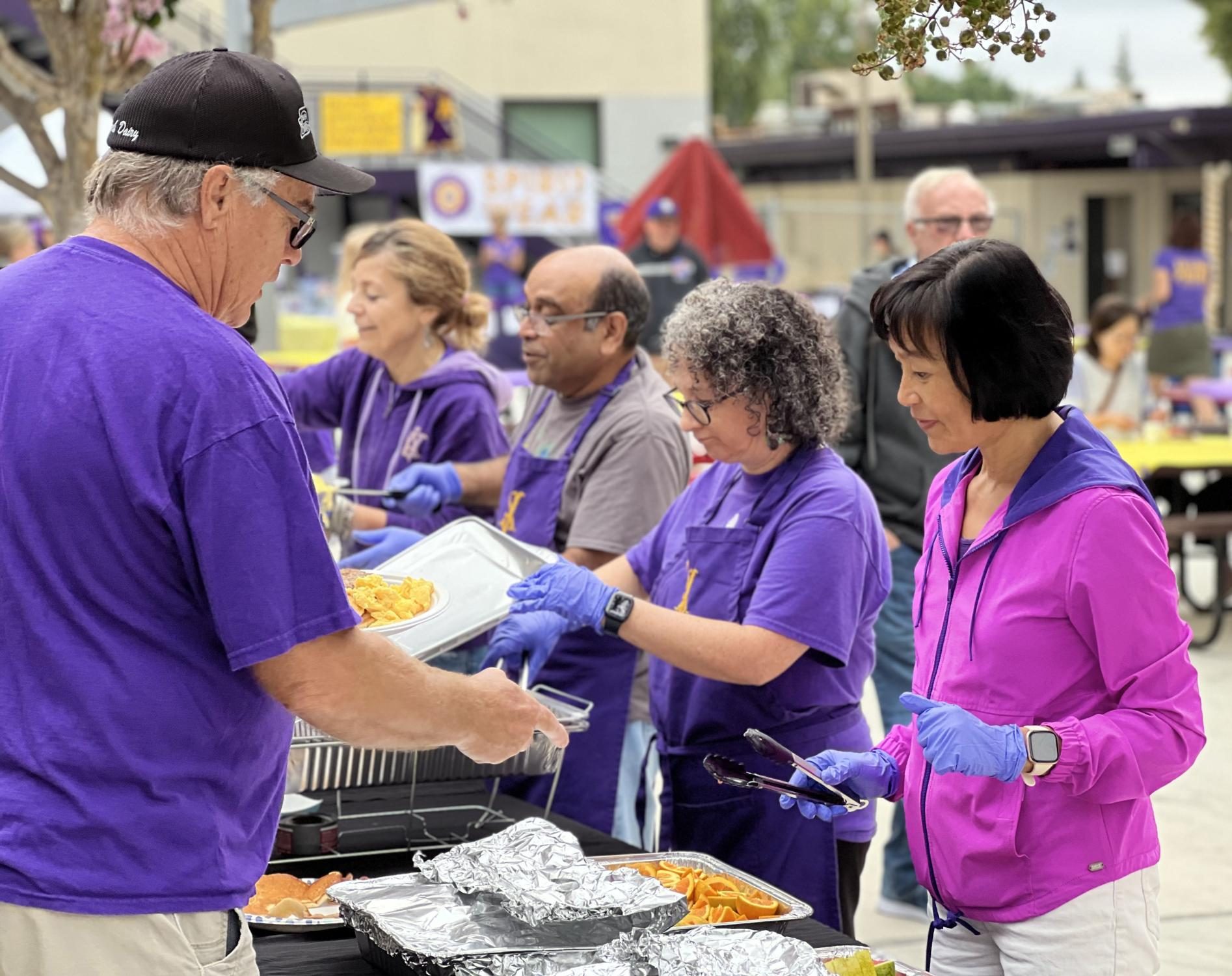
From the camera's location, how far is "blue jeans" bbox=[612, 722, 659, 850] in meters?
3.35

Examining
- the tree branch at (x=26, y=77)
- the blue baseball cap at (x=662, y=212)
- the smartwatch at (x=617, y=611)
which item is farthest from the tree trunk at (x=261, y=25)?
the blue baseball cap at (x=662, y=212)

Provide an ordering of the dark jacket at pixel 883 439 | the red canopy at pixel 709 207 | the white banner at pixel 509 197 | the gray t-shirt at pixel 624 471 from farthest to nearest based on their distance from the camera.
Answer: the white banner at pixel 509 197, the red canopy at pixel 709 207, the dark jacket at pixel 883 439, the gray t-shirt at pixel 624 471

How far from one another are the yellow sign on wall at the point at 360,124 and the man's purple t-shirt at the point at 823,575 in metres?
13.5

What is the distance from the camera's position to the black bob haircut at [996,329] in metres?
2.09

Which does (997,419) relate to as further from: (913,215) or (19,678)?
(913,215)

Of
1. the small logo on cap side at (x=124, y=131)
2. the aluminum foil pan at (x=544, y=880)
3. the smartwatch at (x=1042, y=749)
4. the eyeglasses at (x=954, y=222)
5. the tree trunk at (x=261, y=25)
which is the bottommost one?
the aluminum foil pan at (x=544, y=880)

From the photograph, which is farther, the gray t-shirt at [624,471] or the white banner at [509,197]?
the white banner at [509,197]

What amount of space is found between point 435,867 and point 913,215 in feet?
9.43

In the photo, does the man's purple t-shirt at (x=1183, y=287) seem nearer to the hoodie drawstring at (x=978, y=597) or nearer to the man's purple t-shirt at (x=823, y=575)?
the man's purple t-shirt at (x=823, y=575)

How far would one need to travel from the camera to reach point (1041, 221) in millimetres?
22938

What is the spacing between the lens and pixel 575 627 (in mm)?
2811

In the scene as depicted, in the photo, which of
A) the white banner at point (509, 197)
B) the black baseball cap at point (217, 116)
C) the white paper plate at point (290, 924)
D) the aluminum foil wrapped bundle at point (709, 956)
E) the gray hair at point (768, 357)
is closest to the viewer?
the black baseball cap at point (217, 116)

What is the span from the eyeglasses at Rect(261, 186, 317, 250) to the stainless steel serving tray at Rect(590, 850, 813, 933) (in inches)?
41.3

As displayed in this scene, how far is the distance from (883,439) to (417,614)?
6.49 ft
